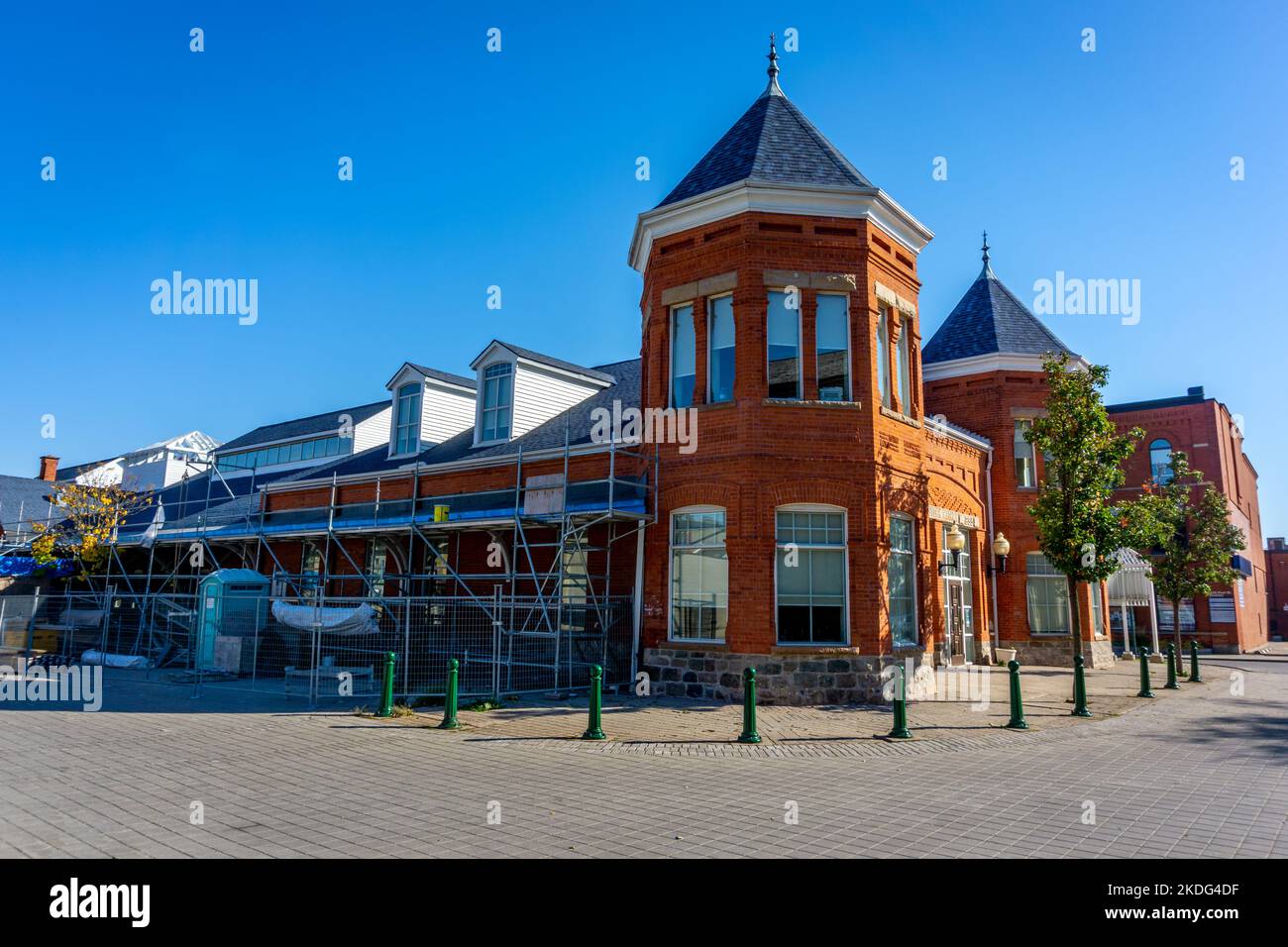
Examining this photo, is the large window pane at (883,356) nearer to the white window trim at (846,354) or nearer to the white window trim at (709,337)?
the white window trim at (846,354)

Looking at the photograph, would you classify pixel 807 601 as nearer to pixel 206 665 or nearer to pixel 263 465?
pixel 206 665

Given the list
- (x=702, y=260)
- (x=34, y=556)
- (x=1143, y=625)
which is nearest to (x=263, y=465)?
(x=34, y=556)

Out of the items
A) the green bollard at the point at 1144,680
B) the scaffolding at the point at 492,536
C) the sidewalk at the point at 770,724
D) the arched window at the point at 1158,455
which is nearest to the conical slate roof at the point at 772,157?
the scaffolding at the point at 492,536

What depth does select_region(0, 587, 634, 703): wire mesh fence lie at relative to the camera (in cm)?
1521

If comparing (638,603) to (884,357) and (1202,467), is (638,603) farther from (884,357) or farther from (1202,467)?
(1202,467)

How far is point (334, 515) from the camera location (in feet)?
75.8

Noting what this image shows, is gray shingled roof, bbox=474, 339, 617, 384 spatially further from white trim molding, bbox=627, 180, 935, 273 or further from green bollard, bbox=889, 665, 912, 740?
green bollard, bbox=889, 665, 912, 740

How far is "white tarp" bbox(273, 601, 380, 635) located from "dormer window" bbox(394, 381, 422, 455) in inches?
322

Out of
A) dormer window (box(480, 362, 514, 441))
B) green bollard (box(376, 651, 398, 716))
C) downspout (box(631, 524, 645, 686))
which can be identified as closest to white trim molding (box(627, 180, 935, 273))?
downspout (box(631, 524, 645, 686))

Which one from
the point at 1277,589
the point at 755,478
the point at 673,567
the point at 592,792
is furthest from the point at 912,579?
the point at 1277,589

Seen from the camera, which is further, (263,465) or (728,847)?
(263,465)

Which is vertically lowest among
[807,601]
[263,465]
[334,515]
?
[807,601]

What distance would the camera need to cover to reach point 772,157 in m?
16.2

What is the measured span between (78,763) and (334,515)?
14654 millimetres
